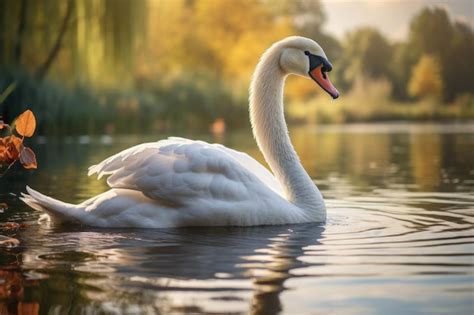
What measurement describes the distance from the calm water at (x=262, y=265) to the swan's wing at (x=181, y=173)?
28 cm

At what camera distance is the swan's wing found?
253 inches

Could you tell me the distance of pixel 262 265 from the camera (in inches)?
196

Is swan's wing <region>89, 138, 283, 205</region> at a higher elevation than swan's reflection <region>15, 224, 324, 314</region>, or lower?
higher

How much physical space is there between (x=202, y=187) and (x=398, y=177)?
5.93 metres

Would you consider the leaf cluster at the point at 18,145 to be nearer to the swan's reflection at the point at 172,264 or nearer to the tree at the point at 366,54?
the swan's reflection at the point at 172,264

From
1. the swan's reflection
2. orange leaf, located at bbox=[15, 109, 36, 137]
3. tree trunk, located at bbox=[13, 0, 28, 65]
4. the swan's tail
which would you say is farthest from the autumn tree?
orange leaf, located at bbox=[15, 109, 36, 137]

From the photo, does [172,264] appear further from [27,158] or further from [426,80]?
[426,80]

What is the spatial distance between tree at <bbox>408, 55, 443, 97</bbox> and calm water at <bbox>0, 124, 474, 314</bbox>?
166 feet

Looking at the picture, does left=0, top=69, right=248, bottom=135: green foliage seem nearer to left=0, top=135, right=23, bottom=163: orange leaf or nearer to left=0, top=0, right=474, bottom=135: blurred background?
left=0, top=0, right=474, bottom=135: blurred background

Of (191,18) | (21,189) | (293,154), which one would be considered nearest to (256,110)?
(293,154)

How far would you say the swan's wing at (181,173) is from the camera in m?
6.42

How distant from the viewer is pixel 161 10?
193 ft

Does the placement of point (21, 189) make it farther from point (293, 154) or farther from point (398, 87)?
point (398, 87)

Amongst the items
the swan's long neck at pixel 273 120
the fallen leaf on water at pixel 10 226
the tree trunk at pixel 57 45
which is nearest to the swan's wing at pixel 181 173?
the swan's long neck at pixel 273 120
